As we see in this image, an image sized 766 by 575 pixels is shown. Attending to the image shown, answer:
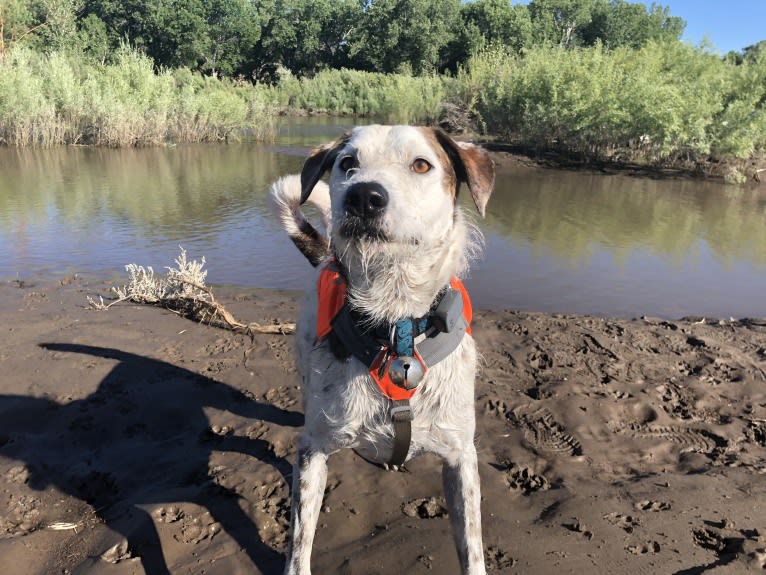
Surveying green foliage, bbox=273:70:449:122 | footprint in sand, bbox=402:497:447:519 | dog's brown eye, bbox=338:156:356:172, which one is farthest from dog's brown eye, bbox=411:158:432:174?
green foliage, bbox=273:70:449:122

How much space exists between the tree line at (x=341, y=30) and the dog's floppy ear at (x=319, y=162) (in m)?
57.5

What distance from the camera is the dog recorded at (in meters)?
2.35

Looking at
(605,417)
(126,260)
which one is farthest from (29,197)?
(605,417)

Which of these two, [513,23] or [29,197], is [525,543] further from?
[513,23]

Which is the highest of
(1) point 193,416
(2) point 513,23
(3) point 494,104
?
(2) point 513,23

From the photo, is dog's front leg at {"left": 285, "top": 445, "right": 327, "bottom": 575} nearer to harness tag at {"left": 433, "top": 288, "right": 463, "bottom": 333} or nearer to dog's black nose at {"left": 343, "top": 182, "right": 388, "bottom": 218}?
harness tag at {"left": 433, "top": 288, "right": 463, "bottom": 333}

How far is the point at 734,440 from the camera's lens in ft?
11.6

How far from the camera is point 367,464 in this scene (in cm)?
338

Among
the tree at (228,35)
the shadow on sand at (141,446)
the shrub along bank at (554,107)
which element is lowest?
the shadow on sand at (141,446)

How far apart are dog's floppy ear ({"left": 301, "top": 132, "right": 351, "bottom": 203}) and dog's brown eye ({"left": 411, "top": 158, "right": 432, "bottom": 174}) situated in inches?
21.2

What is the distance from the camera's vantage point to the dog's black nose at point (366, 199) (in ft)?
6.98

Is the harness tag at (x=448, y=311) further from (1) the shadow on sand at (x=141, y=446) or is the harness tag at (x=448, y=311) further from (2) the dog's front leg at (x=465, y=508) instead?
(1) the shadow on sand at (x=141, y=446)

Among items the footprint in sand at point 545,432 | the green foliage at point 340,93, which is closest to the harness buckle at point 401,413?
the footprint in sand at point 545,432

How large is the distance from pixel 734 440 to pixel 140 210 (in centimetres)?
1054
